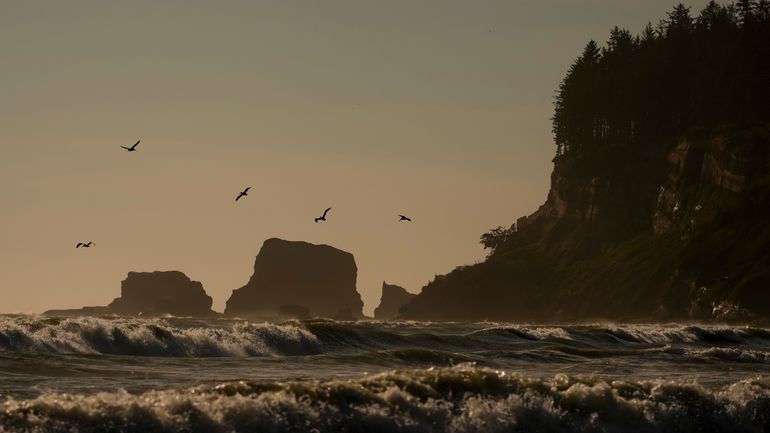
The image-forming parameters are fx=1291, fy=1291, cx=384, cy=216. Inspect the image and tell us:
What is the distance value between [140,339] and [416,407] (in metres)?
23.1

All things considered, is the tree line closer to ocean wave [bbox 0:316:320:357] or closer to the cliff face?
the cliff face

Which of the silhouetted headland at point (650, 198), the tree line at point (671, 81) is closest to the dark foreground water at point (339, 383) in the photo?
the silhouetted headland at point (650, 198)

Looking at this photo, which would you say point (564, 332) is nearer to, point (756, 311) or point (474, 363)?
point (474, 363)

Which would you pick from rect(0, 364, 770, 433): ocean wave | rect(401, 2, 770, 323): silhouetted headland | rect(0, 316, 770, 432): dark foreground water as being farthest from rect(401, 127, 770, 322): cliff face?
rect(0, 364, 770, 433): ocean wave

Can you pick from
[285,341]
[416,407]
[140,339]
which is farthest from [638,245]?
[416,407]

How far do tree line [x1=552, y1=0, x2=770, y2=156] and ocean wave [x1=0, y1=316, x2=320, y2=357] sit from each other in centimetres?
9495

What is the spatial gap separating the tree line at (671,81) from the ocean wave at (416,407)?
108281 mm

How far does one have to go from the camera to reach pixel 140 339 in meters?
49.8

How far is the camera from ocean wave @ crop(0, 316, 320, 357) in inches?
1860

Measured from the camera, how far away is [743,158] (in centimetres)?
12762

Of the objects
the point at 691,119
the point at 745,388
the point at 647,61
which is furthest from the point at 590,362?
the point at 647,61

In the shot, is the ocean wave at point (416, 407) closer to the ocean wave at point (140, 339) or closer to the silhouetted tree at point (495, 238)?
the ocean wave at point (140, 339)

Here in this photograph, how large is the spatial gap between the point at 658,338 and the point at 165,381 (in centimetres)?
4244

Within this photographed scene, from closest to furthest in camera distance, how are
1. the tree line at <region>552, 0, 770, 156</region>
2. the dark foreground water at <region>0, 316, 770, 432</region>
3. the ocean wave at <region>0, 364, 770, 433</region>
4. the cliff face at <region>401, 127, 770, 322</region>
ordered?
the ocean wave at <region>0, 364, 770, 433</region>, the dark foreground water at <region>0, 316, 770, 432</region>, the cliff face at <region>401, 127, 770, 322</region>, the tree line at <region>552, 0, 770, 156</region>
